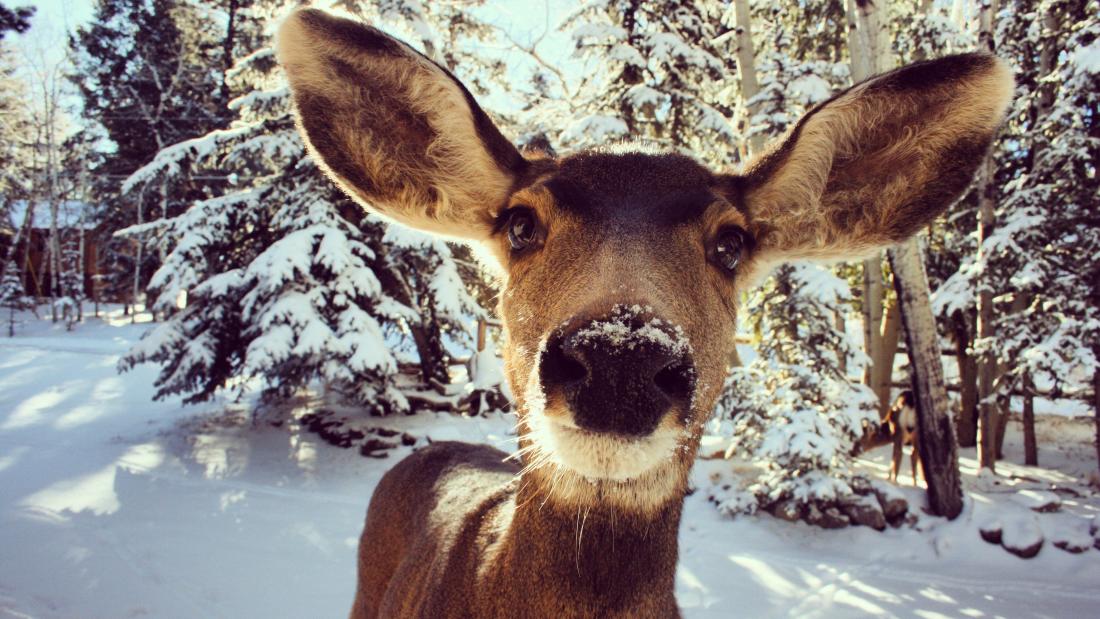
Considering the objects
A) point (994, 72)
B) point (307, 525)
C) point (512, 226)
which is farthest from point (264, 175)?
point (994, 72)

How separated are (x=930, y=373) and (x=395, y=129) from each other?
7287 millimetres

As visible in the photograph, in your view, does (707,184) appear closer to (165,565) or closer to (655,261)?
(655,261)

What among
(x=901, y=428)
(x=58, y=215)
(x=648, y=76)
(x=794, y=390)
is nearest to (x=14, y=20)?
(x=648, y=76)

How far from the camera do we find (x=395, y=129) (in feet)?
7.92

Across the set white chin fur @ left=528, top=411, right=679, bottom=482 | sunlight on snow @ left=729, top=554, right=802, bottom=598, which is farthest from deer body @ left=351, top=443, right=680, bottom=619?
sunlight on snow @ left=729, top=554, right=802, bottom=598

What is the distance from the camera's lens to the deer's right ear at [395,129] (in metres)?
2.07

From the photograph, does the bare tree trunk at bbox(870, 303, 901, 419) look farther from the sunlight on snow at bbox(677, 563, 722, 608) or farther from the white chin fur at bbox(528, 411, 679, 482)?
the white chin fur at bbox(528, 411, 679, 482)

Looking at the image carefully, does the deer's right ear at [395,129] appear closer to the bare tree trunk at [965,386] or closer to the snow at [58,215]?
the bare tree trunk at [965,386]

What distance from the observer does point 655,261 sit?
1.72 m

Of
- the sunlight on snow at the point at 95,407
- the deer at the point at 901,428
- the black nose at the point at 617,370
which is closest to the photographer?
the black nose at the point at 617,370

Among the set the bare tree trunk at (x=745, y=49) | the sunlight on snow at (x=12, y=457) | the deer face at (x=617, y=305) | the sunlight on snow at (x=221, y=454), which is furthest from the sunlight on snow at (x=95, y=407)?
the bare tree trunk at (x=745, y=49)

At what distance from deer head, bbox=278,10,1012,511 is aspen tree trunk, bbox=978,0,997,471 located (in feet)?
26.9

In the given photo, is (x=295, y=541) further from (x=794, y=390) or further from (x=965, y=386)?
(x=965, y=386)

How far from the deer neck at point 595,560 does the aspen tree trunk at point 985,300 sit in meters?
9.47
